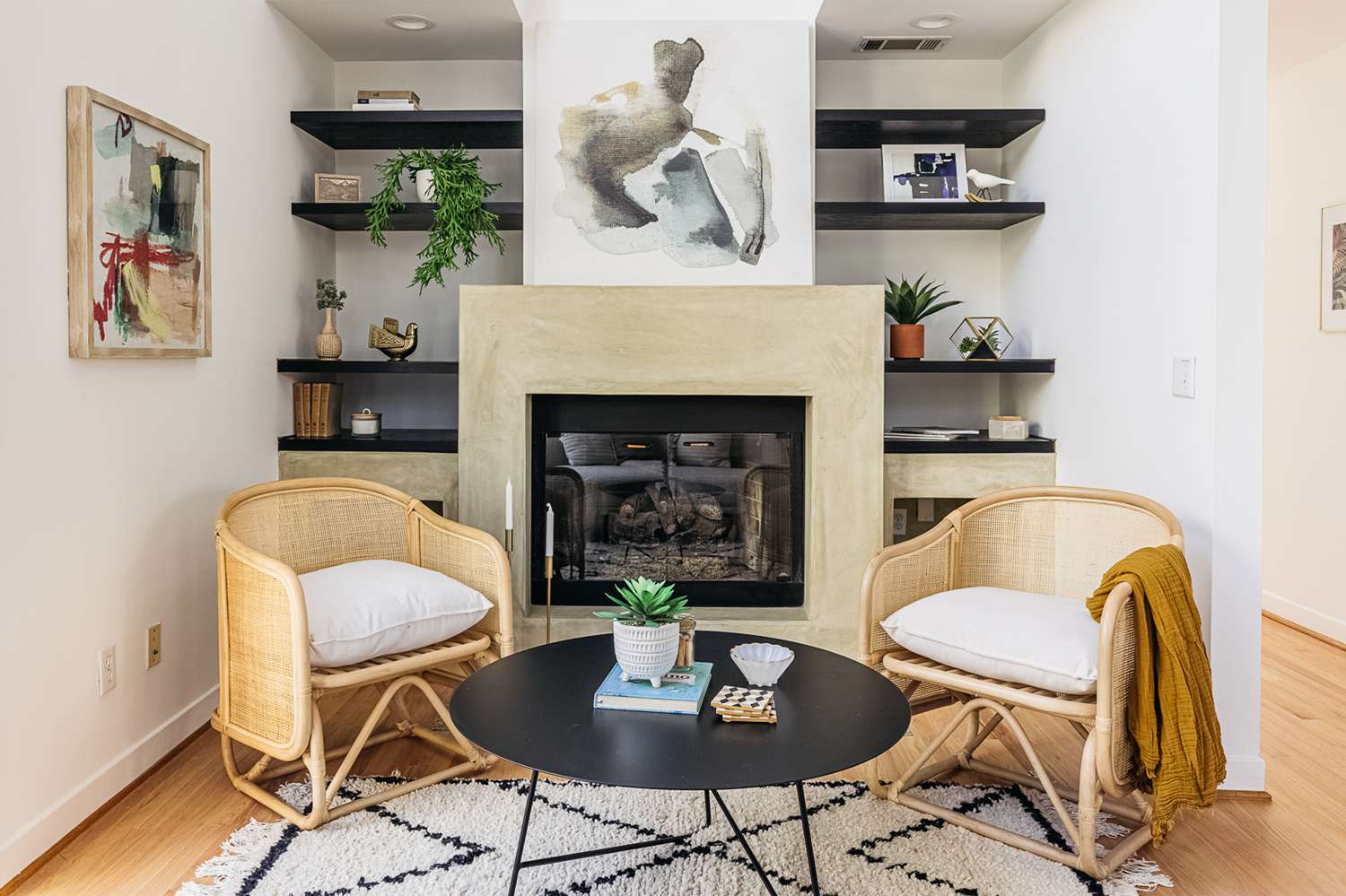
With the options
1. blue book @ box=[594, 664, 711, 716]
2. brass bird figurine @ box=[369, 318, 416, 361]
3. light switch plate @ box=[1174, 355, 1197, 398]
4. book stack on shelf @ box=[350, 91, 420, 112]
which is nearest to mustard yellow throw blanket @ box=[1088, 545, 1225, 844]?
light switch plate @ box=[1174, 355, 1197, 398]

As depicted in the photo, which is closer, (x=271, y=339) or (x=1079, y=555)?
(x=1079, y=555)

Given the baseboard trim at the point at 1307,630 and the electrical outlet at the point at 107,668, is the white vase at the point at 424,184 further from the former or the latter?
the baseboard trim at the point at 1307,630

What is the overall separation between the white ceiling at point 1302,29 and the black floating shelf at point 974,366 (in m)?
1.34

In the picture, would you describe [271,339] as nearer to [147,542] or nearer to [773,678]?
[147,542]

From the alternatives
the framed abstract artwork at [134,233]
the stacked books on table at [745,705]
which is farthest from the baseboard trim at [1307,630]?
the framed abstract artwork at [134,233]

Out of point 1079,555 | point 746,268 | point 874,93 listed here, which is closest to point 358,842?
point 1079,555

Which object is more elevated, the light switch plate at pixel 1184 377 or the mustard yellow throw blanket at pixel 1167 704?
the light switch plate at pixel 1184 377

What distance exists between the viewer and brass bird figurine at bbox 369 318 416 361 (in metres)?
3.56

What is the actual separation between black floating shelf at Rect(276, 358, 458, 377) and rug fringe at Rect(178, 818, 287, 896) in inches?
63.7

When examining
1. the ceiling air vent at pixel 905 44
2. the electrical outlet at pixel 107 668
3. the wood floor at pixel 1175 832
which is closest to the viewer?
the wood floor at pixel 1175 832

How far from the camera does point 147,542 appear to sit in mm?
2615

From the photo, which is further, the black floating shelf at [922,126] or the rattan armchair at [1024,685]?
the black floating shelf at [922,126]

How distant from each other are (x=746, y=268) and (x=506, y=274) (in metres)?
1.00

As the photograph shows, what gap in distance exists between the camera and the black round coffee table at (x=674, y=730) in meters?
1.64
